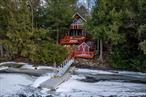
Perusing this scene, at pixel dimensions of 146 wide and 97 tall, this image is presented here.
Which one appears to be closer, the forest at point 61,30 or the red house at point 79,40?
the forest at point 61,30

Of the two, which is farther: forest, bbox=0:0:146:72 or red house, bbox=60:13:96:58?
red house, bbox=60:13:96:58

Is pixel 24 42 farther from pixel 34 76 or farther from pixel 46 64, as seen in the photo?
pixel 34 76

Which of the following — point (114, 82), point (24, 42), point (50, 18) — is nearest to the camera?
point (114, 82)

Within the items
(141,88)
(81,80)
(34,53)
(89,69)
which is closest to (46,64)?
(34,53)

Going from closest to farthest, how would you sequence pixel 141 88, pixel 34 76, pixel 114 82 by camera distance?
pixel 141 88 < pixel 114 82 < pixel 34 76

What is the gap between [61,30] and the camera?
32594 mm

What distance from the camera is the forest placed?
84.0 ft

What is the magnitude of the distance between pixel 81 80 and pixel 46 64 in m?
7.14

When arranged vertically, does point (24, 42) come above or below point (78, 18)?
below

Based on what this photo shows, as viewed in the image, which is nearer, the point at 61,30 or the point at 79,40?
the point at 79,40

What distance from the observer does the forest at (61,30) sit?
25.6 m

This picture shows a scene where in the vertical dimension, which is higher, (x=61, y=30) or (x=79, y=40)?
(x=61, y=30)

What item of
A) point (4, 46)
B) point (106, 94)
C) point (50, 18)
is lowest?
point (106, 94)

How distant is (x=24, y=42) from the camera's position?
2861 cm
